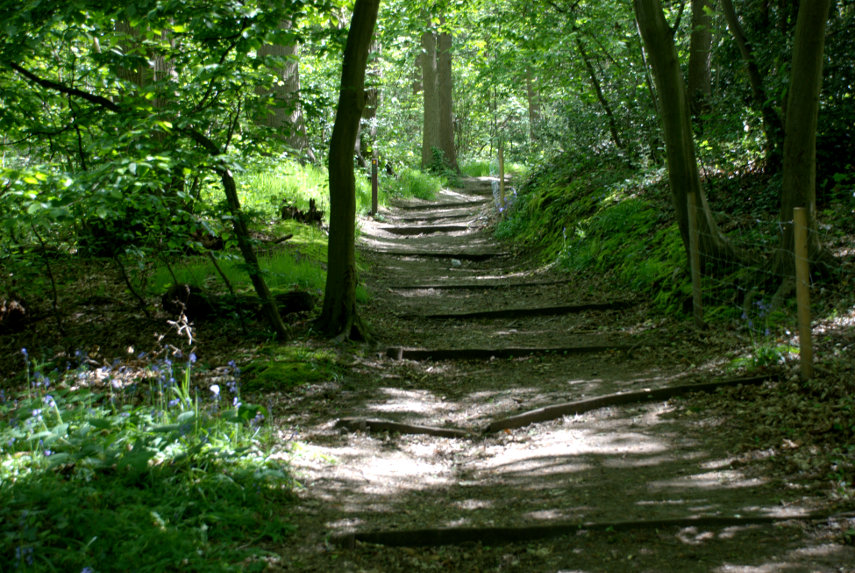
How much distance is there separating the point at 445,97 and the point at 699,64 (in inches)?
583

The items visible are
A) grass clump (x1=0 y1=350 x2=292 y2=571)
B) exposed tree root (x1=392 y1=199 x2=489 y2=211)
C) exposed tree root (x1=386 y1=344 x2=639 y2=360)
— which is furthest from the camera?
exposed tree root (x1=392 y1=199 x2=489 y2=211)

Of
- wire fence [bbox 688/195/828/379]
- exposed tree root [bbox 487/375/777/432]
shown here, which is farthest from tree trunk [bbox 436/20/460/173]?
exposed tree root [bbox 487/375/777/432]

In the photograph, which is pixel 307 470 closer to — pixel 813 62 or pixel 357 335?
pixel 357 335

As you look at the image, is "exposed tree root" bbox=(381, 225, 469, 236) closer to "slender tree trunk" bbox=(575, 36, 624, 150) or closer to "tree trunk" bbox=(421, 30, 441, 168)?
"slender tree trunk" bbox=(575, 36, 624, 150)

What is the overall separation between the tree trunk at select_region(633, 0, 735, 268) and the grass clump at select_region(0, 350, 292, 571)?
17.6 feet

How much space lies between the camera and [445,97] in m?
25.8

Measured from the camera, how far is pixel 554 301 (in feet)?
31.5

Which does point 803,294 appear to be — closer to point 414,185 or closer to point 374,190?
point 374,190

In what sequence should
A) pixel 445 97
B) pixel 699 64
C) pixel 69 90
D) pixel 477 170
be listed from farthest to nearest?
pixel 477 170
pixel 445 97
pixel 699 64
pixel 69 90

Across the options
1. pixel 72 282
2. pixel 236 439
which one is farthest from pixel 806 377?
pixel 72 282

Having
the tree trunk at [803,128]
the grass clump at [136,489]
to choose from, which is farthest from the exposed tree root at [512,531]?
the tree trunk at [803,128]

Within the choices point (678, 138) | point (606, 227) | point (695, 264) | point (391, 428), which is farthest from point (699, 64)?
point (391, 428)

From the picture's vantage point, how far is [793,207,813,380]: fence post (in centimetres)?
497

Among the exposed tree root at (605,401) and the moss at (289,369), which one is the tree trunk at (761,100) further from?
the moss at (289,369)
